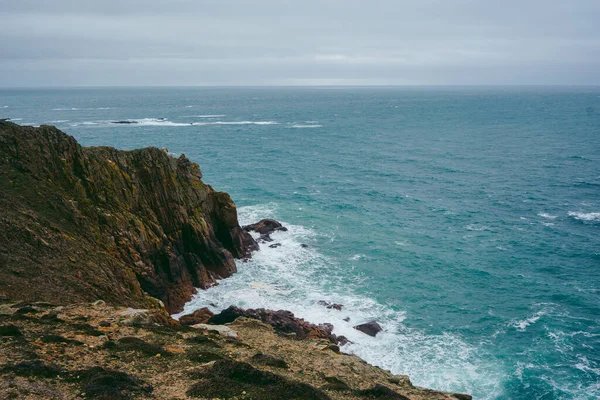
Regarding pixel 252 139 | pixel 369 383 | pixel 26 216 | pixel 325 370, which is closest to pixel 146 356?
pixel 325 370

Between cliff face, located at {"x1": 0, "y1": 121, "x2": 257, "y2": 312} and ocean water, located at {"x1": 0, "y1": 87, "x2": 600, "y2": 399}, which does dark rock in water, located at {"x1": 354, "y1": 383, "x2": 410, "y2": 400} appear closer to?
ocean water, located at {"x1": 0, "y1": 87, "x2": 600, "y2": 399}

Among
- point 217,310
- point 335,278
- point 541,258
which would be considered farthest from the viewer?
point 541,258

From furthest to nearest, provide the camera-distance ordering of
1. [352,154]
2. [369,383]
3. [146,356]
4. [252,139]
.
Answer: [252,139] < [352,154] < [369,383] < [146,356]

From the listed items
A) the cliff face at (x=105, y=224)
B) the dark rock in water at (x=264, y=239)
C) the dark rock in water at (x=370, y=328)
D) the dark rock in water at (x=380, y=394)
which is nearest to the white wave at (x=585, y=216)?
the dark rock in water at (x=370, y=328)

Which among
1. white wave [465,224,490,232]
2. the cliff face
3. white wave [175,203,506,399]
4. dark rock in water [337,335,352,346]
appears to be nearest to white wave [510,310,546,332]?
white wave [175,203,506,399]

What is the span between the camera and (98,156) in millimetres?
41875

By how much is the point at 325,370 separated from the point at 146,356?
360 inches

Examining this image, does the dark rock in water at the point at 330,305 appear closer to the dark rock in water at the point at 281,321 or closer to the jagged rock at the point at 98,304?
the dark rock in water at the point at 281,321

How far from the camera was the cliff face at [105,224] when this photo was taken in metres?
29.3

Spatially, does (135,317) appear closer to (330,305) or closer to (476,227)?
(330,305)

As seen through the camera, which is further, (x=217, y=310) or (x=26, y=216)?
(x=217, y=310)

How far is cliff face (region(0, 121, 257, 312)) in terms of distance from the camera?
29.3 metres

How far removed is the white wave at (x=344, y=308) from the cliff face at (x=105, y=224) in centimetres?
330

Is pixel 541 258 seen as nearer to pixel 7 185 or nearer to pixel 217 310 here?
pixel 217 310
